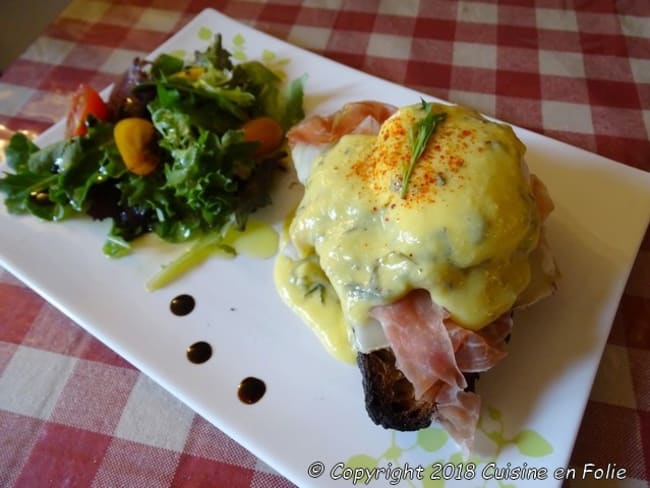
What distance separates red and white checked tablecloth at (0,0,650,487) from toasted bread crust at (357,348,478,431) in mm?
439

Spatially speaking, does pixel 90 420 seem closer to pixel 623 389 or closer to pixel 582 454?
pixel 582 454

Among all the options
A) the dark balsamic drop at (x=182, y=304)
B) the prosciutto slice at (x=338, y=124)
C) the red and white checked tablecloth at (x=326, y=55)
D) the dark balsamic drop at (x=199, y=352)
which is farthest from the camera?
the prosciutto slice at (x=338, y=124)

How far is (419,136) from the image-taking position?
198cm

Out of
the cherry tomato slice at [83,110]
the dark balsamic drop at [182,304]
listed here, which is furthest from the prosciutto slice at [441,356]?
the cherry tomato slice at [83,110]

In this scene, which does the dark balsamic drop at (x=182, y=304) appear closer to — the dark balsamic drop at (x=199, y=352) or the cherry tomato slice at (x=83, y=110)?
the dark balsamic drop at (x=199, y=352)

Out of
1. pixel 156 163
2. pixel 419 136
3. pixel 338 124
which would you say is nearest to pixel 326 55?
→ pixel 338 124

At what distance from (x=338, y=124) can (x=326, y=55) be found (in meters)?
1.31

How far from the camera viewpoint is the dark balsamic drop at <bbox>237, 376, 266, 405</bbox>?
2.03 m

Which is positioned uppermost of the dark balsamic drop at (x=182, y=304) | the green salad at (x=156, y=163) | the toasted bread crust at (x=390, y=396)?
the green salad at (x=156, y=163)

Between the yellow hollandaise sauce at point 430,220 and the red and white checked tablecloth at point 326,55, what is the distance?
654 mm

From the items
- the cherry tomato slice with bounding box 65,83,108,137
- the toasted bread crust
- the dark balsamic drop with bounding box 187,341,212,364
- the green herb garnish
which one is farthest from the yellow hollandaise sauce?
the cherry tomato slice with bounding box 65,83,108,137

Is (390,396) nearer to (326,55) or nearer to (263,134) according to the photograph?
(263,134)

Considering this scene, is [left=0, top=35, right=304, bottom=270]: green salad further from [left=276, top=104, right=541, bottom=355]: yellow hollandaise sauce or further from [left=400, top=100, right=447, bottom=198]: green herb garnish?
[left=400, top=100, right=447, bottom=198]: green herb garnish

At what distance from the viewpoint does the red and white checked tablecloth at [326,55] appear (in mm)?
2021
